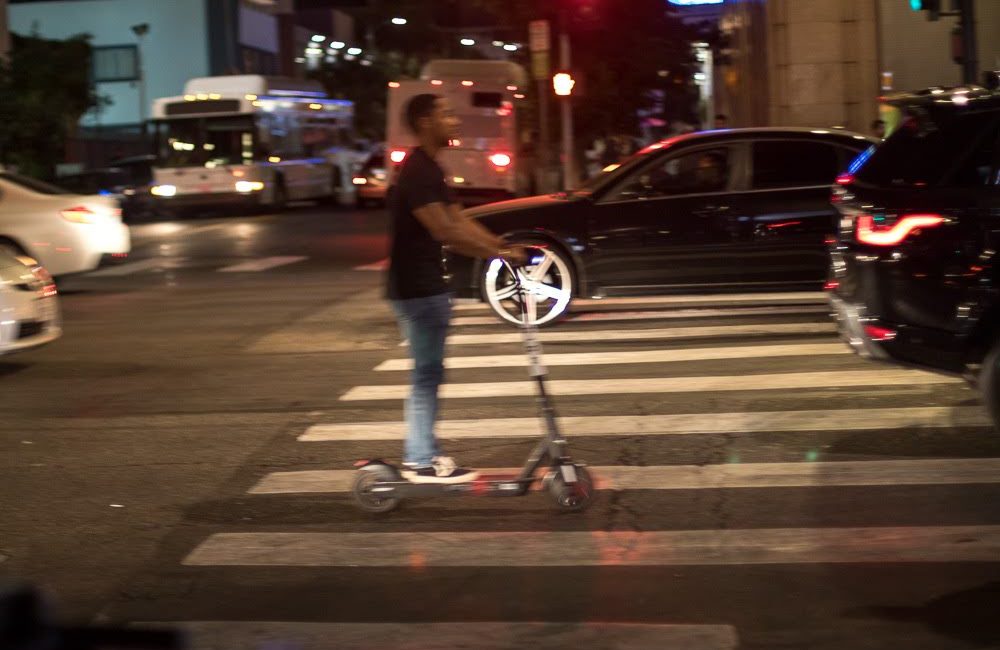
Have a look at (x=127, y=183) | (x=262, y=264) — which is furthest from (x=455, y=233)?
(x=127, y=183)

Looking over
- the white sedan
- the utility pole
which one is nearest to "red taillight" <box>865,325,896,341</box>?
the white sedan

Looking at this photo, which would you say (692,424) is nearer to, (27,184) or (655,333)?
(655,333)

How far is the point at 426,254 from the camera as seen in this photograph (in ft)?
20.5

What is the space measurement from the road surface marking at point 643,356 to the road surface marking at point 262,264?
920cm

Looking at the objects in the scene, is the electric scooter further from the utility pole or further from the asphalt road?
the utility pole

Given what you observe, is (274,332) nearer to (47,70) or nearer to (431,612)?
(431,612)

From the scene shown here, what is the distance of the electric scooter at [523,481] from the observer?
6180 millimetres

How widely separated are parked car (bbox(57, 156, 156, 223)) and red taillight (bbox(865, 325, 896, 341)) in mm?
27727

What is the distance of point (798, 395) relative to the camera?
Result: 28.9 ft

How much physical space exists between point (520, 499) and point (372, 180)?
29.3 metres

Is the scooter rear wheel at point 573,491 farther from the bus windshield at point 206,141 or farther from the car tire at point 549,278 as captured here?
the bus windshield at point 206,141

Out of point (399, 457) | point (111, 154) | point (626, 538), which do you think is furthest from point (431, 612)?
point (111, 154)

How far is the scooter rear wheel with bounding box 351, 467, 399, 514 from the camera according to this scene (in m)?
6.35

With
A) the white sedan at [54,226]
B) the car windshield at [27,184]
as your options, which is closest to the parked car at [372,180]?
the white sedan at [54,226]
